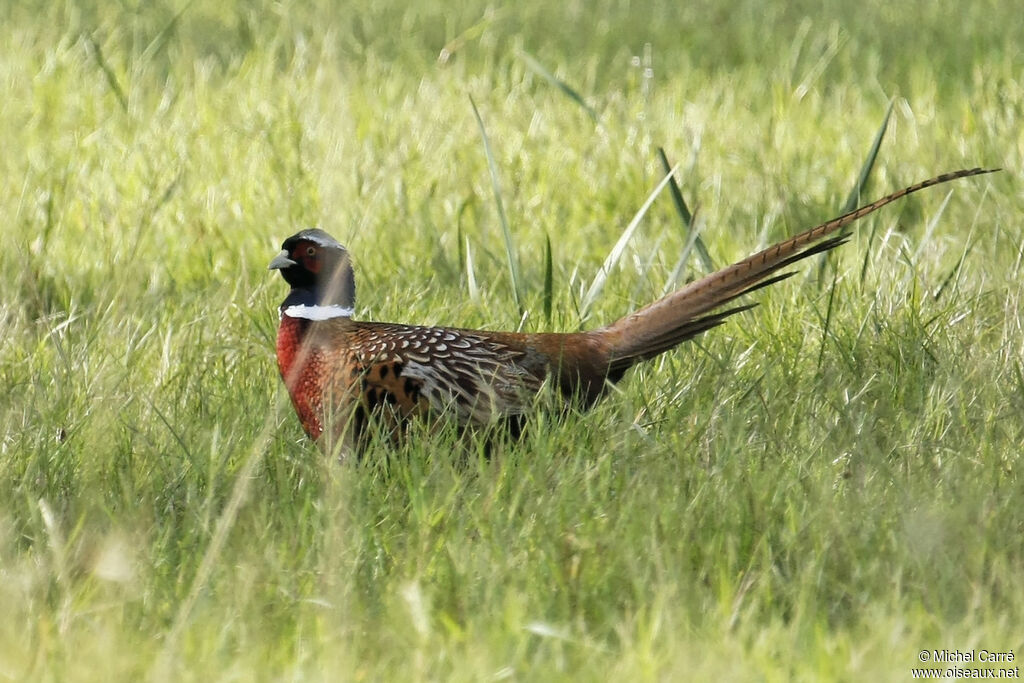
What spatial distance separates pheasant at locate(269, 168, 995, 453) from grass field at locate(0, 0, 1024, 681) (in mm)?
113

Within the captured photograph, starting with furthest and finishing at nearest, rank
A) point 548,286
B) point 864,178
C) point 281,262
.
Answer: point 864,178, point 548,286, point 281,262

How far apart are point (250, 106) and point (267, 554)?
149 inches

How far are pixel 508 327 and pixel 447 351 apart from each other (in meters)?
0.71

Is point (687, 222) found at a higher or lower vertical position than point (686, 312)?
higher

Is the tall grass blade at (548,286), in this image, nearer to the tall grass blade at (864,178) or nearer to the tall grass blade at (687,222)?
the tall grass blade at (687,222)

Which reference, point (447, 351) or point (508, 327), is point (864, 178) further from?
point (447, 351)

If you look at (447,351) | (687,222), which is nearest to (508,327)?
(687,222)

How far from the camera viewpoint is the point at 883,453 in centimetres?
351

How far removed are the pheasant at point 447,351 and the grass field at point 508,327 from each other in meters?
0.11

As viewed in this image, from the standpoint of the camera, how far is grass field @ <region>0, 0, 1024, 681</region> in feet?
8.55

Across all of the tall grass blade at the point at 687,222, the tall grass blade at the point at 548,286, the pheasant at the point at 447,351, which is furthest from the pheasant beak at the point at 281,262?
the tall grass blade at the point at 687,222

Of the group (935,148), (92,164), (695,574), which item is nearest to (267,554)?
(695,574)

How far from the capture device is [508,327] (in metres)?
4.40

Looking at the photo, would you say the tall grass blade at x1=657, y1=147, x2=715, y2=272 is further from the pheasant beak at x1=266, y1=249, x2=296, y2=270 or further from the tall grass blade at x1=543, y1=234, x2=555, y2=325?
the pheasant beak at x1=266, y1=249, x2=296, y2=270
